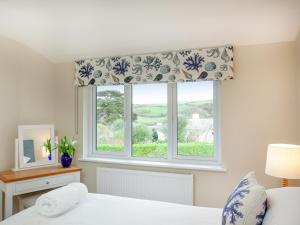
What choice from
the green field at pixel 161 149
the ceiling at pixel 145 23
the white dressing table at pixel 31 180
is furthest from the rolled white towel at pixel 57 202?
the ceiling at pixel 145 23

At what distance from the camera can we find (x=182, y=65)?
283 cm

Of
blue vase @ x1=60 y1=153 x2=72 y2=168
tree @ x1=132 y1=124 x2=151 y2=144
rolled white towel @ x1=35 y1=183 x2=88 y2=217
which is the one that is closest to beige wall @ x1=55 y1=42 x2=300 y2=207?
tree @ x1=132 y1=124 x2=151 y2=144

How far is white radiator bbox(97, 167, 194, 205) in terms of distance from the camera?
2809 millimetres

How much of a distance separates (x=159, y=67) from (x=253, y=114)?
45.8 inches

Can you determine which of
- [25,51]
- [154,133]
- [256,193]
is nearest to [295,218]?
[256,193]

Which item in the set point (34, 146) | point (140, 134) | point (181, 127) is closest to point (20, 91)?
point (34, 146)

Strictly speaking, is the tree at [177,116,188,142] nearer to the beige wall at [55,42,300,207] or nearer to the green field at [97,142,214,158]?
the green field at [97,142,214,158]

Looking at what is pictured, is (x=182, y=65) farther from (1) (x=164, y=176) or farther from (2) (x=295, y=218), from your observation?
(2) (x=295, y=218)

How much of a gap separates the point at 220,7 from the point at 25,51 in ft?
7.95

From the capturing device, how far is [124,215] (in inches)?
72.1

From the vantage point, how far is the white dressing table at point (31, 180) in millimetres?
2508

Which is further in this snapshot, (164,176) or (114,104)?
(114,104)

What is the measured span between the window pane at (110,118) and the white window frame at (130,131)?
0.06 metres

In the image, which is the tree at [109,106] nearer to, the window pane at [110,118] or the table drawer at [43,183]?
the window pane at [110,118]
